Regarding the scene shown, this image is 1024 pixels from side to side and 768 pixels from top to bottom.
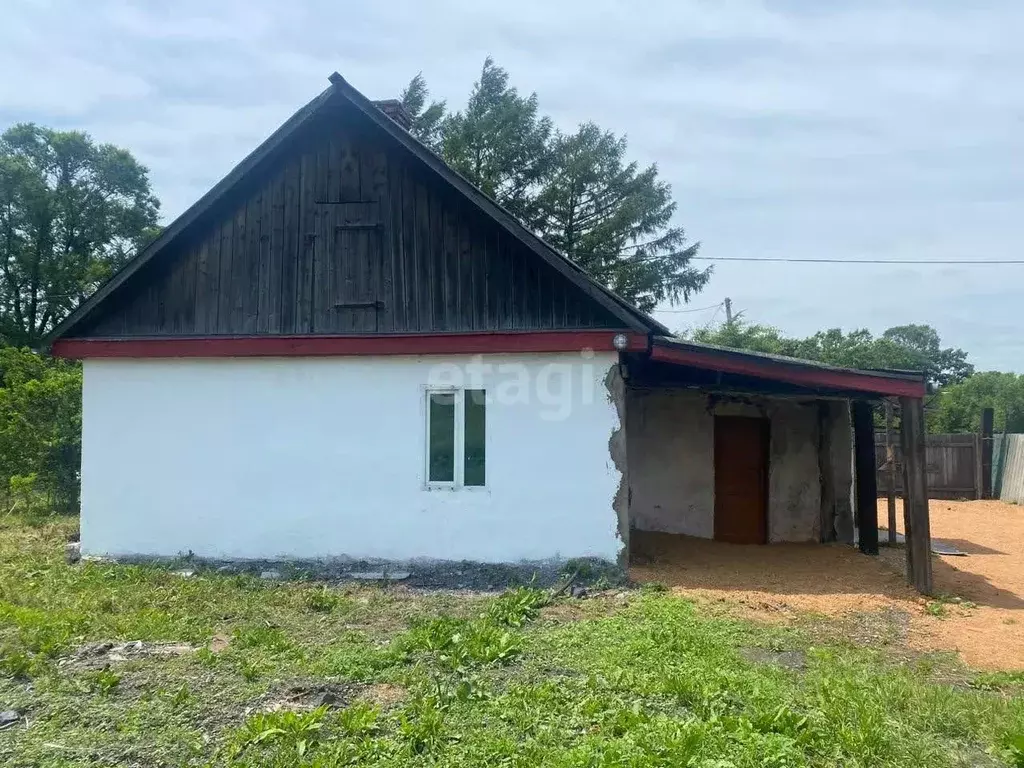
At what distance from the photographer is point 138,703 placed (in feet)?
18.2

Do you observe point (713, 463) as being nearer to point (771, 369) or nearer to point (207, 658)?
point (771, 369)

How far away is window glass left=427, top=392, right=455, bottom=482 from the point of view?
10117mm

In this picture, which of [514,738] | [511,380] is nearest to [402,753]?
[514,738]

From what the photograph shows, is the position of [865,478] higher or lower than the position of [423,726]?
higher

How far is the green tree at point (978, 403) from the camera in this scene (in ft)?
119

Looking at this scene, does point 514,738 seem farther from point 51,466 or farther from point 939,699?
point 51,466

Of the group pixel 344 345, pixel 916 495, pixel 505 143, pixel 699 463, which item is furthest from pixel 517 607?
pixel 505 143

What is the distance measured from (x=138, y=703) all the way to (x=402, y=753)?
2.01m

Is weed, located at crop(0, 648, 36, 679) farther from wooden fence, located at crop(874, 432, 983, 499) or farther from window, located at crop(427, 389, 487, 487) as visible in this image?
wooden fence, located at crop(874, 432, 983, 499)

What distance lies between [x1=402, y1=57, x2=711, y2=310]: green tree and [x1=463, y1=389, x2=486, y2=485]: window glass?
21.6 metres

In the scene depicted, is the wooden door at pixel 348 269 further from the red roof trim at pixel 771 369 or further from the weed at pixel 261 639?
the weed at pixel 261 639

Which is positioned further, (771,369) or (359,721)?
(771,369)

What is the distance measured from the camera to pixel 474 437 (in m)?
10.1

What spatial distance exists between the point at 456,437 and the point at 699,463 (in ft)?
16.3
